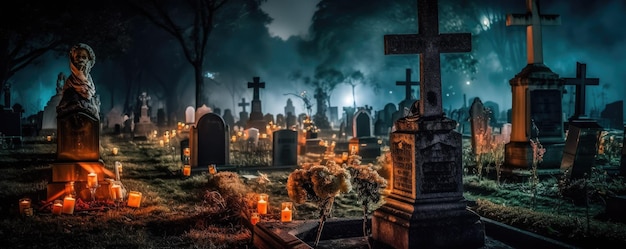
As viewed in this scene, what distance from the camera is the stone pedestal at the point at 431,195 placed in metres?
6.14

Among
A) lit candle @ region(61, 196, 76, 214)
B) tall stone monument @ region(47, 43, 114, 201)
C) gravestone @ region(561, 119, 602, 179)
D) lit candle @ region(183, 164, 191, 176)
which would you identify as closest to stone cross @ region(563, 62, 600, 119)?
gravestone @ region(561, 119, 602, 179)

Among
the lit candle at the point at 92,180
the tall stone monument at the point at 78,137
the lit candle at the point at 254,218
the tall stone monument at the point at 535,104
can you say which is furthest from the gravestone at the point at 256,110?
the lit candle at the point at 254,218

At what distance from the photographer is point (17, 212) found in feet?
28.6

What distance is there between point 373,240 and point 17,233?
520cm

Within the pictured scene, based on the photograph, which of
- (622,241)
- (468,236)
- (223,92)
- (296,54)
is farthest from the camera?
(296,54)

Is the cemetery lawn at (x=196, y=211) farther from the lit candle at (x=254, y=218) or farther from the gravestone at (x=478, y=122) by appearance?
the gravestone at (x=478, y=122)

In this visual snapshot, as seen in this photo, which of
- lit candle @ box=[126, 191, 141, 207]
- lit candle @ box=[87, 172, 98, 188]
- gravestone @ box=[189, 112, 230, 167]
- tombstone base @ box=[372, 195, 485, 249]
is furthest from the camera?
gravestone @ box=[189, 112, 230, 167]

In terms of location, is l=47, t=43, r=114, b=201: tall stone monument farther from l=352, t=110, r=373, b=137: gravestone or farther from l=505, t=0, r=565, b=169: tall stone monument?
l=352, t=110, r=373, b=137: gravestone

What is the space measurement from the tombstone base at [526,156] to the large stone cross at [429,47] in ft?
21.6

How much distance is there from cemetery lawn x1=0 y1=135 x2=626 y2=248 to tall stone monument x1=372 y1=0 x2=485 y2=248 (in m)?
1.29

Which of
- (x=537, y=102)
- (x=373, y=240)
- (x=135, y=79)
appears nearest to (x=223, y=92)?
(x=135, y=79)

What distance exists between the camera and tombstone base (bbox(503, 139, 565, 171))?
478 inches

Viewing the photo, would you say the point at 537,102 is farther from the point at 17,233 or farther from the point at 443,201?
the point at 17,233

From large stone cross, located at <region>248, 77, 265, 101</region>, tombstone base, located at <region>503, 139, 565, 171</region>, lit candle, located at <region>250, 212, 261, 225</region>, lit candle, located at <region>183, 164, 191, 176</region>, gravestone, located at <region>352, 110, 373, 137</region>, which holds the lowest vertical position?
lit candle, located at <region>250, 212, 261, 225</region>
